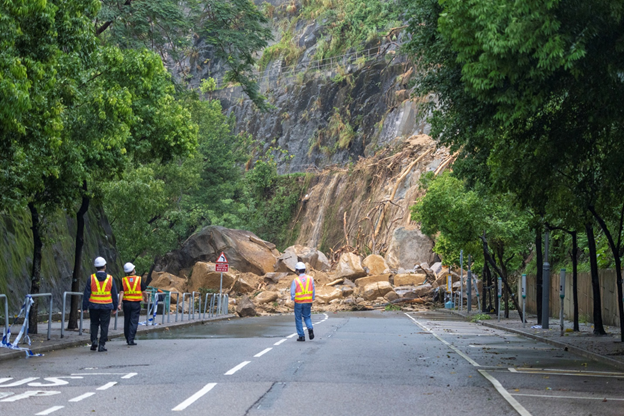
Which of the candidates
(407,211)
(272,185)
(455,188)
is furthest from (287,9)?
(455,188)

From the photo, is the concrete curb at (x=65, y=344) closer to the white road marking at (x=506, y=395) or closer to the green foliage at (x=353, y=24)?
the white road marking at (x=506, y=395)

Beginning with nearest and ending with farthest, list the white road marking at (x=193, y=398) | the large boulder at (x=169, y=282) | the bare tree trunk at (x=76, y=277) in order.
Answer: the white road marking at (x=193, y=398) < the bare tree trunk at (x=76, y=277) < the large boulder at (x=169, y=282)

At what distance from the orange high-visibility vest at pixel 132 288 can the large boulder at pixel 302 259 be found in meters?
37.1

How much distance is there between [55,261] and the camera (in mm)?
28141

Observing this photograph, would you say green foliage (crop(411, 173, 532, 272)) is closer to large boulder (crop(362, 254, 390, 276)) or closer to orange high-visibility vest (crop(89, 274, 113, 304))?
large boulder (crop(362, 254, 390, 276))

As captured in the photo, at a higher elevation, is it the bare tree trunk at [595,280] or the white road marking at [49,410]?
the bare tree trunk at [595,280]

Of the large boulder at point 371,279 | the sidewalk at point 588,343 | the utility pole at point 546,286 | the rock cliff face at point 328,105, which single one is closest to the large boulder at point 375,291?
the large boulder at point 371,279

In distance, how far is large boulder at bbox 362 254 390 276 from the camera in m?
52.1

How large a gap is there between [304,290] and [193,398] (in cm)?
890

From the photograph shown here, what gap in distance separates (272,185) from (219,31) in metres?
46.2

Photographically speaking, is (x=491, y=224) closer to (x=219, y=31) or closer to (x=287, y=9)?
(x=219, y=31)

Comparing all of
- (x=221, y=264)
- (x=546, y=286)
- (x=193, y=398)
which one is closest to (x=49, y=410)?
(x=193, y=398)

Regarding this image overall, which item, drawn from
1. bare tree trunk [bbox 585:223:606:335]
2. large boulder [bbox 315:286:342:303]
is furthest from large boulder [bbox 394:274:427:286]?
bare tree trunk [bbox 585:223:606:335]

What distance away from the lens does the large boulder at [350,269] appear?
50.9m
